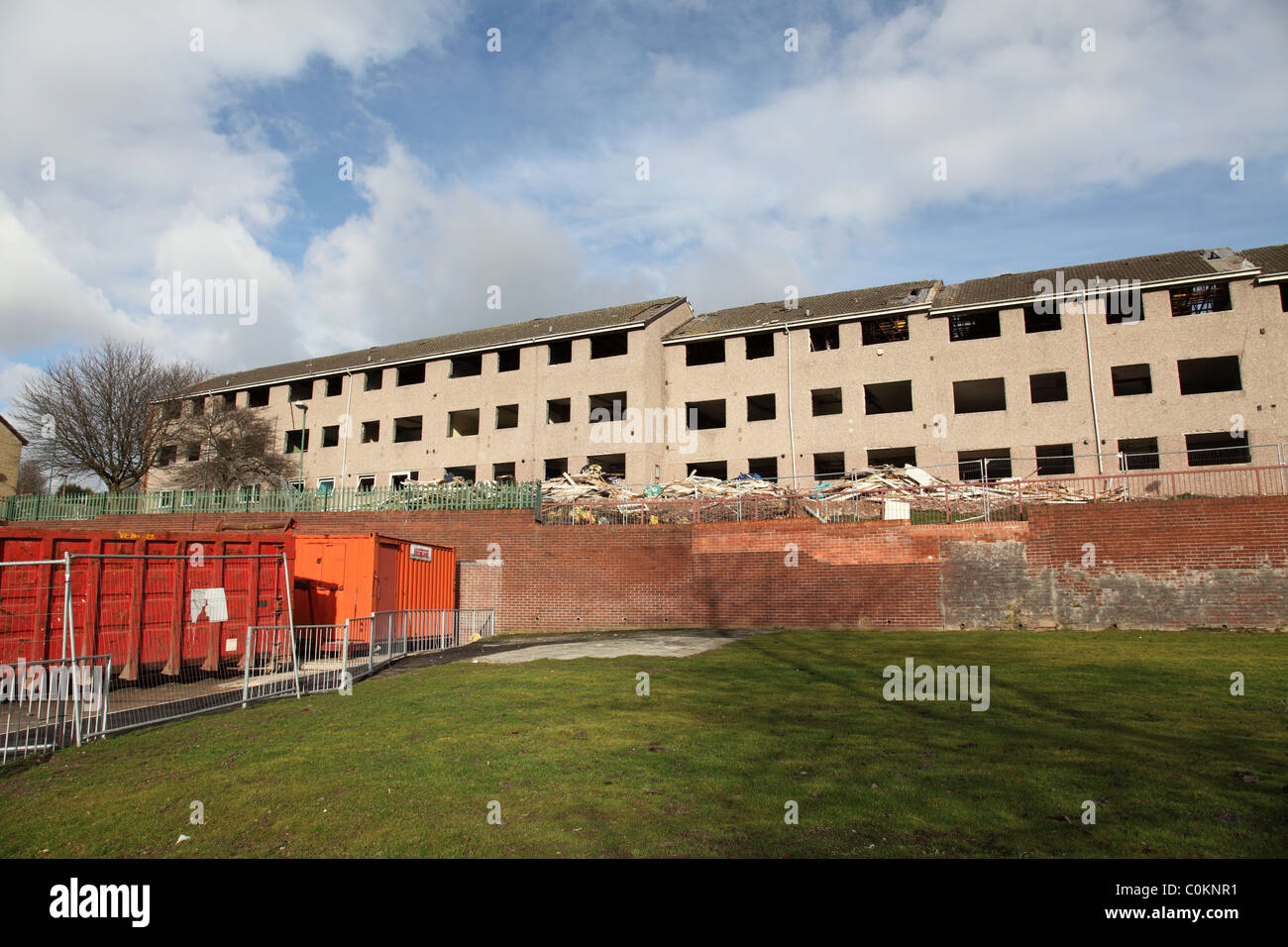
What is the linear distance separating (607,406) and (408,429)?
11.8 metres

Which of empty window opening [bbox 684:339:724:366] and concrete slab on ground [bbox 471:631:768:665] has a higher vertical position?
empty window opening [bbox 684:339:724:366]

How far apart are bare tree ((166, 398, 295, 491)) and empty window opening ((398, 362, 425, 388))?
747cm

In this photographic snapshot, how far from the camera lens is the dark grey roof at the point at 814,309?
31.3 meters

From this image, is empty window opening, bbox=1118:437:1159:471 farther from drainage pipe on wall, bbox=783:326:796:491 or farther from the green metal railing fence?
the green metal railing fence

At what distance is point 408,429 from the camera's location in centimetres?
3959

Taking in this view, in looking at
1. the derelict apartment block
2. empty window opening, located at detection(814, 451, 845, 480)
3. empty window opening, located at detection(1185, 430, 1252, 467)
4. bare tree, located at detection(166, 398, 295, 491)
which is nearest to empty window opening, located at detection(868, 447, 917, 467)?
the derelict apartment block

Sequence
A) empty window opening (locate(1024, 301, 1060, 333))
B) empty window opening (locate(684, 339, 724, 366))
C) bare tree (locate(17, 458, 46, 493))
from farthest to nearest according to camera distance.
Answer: bare tree (locate(17, 458, 46, 493)) → empty window opening (locate(684, 339, 724, 366)) → empty window opening (locate(1024, 301, 1060, 333))

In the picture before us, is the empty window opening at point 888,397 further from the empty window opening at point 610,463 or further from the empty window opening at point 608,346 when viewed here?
the empty window opening at point 608,346

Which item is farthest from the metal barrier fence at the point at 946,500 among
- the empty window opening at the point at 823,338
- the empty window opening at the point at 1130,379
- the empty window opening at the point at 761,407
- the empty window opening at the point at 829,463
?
the empty window opening at the point at 823,338

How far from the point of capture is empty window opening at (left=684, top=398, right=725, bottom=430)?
3425cm
